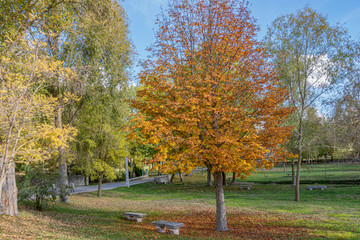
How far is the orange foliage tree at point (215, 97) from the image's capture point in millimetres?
8086

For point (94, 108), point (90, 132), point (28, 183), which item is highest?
point (94, 108)

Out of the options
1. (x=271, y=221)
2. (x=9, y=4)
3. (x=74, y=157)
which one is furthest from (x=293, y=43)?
(x=74, y=157)

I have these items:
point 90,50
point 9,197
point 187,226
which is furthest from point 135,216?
point 90,50

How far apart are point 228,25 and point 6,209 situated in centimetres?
967

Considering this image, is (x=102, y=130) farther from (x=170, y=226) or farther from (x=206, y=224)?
(x=170, y=226)

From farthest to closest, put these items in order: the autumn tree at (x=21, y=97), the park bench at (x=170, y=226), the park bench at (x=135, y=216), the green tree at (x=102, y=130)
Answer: the green tree at (x=102, y=130) < the park bench at (x=135, y=216) < the park bench at (x=170, y=226) < the autumn tree at (x=21, y=97)

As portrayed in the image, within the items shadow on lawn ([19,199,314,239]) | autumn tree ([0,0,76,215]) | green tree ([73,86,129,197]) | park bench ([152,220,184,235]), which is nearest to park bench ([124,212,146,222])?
shadow on lawn ([19,199,314,239])

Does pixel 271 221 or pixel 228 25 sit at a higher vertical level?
pixel 228 25

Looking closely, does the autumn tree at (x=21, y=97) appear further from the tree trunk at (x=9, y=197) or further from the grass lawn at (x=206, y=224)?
the grass lawn at (x=206, y=224)

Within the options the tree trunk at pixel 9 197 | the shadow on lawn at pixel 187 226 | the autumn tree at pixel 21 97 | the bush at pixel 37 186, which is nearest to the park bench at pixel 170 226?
the shadow on lawn at pixel 187 226

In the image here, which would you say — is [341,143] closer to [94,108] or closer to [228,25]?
[228,25]

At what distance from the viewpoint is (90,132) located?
18453 mm

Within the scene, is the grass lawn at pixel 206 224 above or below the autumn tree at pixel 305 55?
below

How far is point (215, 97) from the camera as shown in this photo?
327 inches
